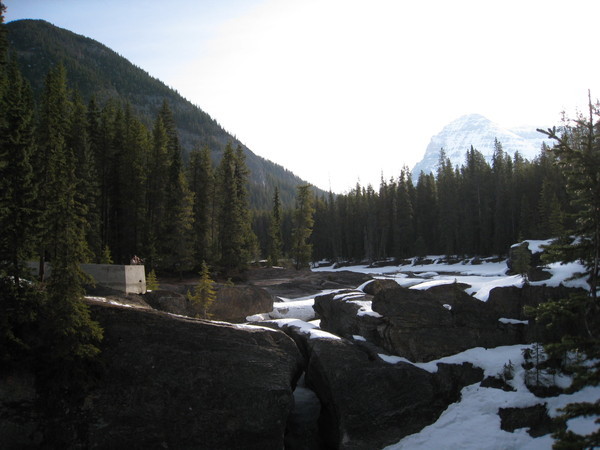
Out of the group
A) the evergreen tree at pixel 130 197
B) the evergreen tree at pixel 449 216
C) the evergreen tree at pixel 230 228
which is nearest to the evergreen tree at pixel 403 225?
the evergreen tree at pixel 449 216

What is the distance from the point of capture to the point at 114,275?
19562 mm

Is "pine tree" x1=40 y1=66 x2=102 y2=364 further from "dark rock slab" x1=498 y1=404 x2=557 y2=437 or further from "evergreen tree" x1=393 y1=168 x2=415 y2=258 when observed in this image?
"evergreen tree" x1=393 y1=168 x2=415 y2=258

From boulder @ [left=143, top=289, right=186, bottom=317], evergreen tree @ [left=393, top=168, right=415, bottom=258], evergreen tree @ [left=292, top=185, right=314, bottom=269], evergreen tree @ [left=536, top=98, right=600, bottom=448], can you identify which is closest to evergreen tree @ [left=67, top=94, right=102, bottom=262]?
boulder @ [left=143, top=289, right=186, bottom=317]

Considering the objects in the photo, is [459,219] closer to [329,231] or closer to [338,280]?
[329,231]

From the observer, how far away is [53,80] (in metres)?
33.7

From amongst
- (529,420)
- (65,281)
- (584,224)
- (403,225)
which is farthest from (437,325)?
(403,225)

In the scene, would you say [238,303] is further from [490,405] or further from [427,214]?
[427,214]

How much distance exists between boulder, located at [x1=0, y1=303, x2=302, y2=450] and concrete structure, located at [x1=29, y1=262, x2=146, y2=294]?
5764mm

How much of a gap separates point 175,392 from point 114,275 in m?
9.07

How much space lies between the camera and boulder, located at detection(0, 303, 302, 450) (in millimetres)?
11680

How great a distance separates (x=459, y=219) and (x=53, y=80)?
64.2 meters

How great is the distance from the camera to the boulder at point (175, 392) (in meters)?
11.7

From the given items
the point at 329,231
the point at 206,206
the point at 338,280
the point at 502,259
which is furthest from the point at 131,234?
the point at 329,231

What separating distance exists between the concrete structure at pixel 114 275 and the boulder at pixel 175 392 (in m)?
5.76
